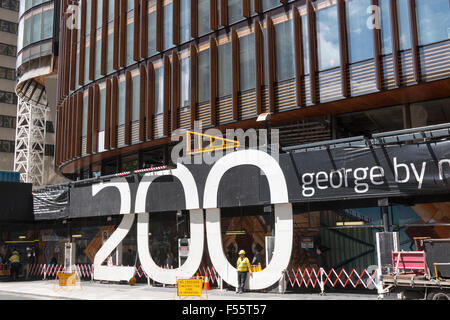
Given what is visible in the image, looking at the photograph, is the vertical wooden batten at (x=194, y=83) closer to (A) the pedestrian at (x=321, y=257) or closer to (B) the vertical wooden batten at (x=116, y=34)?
(B) the vertical wooden batten at (x=116, y=34)

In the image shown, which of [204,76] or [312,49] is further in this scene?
[204,76]

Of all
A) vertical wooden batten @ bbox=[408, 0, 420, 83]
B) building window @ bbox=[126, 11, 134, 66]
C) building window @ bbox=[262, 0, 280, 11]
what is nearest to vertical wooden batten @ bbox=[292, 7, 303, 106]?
building window @ bbox=[262, 0, 280, 11]

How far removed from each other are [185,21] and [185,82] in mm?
3607

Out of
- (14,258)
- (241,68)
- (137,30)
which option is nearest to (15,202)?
(14,258)

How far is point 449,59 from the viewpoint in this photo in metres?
18.9

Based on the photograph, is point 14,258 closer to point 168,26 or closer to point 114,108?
point 114,108

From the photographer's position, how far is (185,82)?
90.9 ft

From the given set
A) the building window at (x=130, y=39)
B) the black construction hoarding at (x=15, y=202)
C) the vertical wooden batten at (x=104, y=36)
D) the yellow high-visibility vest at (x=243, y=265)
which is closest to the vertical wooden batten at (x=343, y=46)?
the yellow high-visibility vest at (x=243, y=265)

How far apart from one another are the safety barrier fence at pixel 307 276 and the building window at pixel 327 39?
9171 mm

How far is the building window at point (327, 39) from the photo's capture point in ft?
72.3

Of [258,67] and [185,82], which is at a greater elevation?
[185,82]
